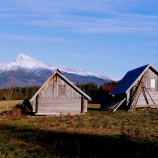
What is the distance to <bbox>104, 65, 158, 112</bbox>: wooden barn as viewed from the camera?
38.8m

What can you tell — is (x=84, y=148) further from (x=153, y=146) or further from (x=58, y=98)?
(x=58, y=98)

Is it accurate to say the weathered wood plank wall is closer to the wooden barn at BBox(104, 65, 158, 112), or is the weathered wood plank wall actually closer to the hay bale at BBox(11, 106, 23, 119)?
the hay bale at BBox(11, 106, 23, 119)

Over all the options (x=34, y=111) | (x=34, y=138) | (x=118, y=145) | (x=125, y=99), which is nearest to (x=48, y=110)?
(x=34, y=111)

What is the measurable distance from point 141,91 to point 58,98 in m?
12.6

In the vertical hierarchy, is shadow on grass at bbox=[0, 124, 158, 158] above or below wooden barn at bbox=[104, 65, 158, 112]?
below

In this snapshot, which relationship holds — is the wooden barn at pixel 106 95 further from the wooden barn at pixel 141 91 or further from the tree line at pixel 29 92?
the tree line at pixel 29 92

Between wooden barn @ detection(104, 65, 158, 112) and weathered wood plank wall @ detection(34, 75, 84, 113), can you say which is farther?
wooden barn @ detection(104, 65, 158, 112)

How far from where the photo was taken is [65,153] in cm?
1234

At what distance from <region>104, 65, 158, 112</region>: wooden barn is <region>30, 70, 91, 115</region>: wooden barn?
5.87 m

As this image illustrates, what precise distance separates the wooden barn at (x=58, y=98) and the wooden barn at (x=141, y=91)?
587 centimetres

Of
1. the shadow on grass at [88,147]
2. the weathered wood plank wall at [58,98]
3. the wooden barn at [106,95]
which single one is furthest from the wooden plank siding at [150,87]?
the shadow on grass at [88,147]

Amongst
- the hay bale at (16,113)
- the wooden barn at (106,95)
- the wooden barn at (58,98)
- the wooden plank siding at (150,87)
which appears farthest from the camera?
the wooden barn at (106,95)

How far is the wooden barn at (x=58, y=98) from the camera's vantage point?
34.8 metres

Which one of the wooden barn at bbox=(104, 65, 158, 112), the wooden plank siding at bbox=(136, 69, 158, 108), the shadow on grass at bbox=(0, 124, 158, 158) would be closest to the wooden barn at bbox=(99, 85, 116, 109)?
the wooden barn at bbox=(104, 65, 158, 112)
